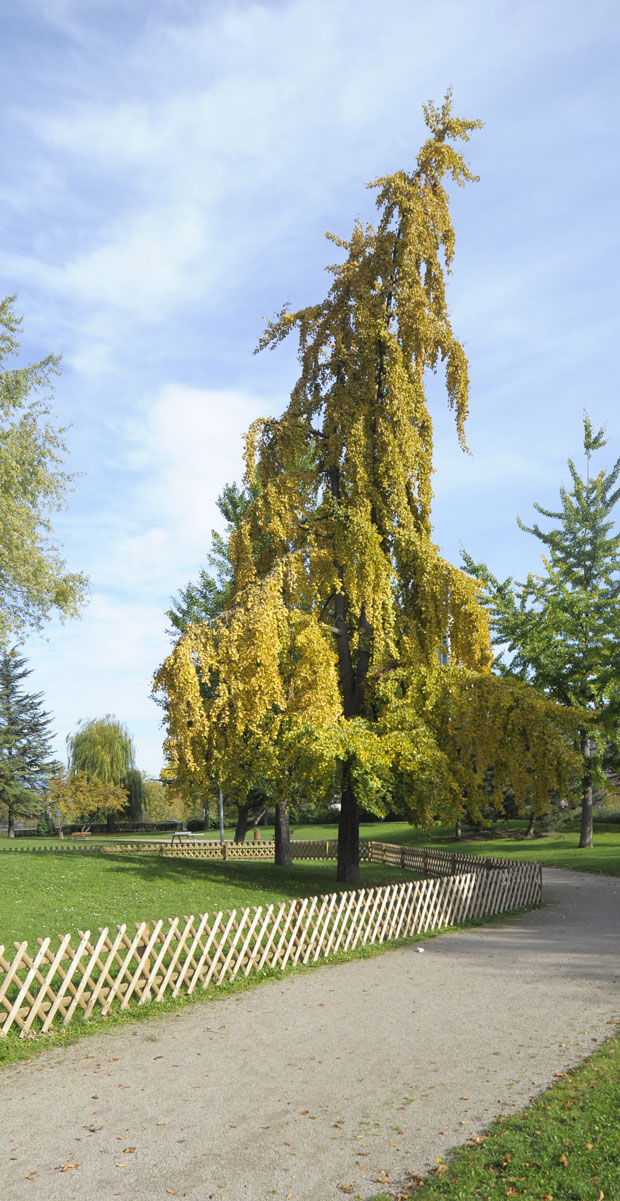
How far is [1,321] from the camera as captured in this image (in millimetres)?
29344

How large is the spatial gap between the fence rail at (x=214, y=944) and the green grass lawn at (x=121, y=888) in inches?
26.2

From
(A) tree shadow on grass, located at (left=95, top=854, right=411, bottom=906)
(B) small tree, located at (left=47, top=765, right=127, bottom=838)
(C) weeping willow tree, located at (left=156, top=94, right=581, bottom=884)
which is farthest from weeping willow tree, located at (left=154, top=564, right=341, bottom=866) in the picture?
(B) small tree, located at (left=47, top=765, right=127, bottom=838)

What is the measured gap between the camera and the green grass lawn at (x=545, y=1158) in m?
5.34

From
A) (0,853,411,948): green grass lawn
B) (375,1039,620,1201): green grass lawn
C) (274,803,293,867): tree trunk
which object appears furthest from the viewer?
(274,803,293,867): tree trunk

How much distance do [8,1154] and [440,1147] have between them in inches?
137

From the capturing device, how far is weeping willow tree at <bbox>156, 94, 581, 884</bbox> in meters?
17.1

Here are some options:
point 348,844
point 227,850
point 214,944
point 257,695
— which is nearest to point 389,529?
point 257,695

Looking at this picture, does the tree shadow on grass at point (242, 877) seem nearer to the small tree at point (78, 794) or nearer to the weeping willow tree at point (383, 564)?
the weeping willow tree at point (383, 564)

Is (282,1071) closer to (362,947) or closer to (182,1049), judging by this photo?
(182,1049)

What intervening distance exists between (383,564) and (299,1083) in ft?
39.7

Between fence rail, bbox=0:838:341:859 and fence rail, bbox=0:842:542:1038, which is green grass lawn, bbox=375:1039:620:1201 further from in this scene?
fence rail, bbox=0:838:341:859

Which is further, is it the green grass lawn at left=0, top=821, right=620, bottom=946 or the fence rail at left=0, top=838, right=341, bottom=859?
the fence rail at left=0, top=838, right=341, bottom=859

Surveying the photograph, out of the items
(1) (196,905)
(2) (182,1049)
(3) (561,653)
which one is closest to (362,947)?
(1) (196,905)

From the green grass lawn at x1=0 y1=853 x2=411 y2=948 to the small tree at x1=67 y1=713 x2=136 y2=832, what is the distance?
120 feet
